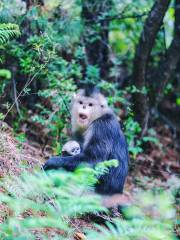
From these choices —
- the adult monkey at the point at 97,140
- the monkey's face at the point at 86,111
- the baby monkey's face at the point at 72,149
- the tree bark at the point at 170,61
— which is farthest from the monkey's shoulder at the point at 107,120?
the tree bark at the point at 170,61

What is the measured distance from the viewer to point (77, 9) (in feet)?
26.6

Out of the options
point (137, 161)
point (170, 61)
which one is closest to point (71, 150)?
point (137, 161)

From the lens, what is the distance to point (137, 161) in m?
8.27

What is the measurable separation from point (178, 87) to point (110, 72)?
152 centimetres

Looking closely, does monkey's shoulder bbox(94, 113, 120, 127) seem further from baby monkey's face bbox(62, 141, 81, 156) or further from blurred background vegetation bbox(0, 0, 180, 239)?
blurred background vegetation bbox(0, 0, 180, 239)

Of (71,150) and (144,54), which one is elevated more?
(144,54)

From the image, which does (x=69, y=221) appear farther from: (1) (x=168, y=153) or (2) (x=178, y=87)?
(2) (x=178, y=87)

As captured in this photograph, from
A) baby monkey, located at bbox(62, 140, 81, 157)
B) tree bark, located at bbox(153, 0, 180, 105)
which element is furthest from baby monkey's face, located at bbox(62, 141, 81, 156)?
tree bark, located at bbox(153, 0, 180, 105)

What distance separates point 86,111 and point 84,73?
261 cm

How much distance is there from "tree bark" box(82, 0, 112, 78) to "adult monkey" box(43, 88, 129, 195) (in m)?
2.36

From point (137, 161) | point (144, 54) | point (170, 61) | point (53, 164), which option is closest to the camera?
point (53, 164)

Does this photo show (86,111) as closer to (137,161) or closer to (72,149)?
(72,149)

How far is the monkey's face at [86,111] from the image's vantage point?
5934 millimetres

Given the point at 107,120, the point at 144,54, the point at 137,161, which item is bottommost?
the point at 137,161
